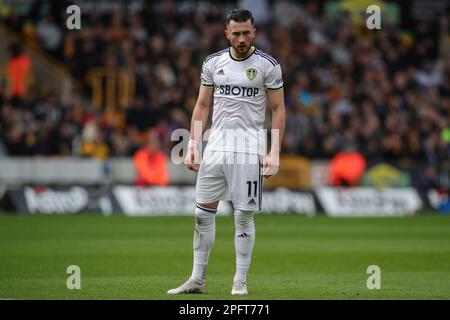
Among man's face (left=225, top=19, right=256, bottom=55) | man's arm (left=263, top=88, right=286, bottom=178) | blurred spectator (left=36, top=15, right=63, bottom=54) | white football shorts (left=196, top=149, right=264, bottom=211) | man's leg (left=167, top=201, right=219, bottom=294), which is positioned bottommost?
man's leg (left=167, top=201, right=219, bottom=294)

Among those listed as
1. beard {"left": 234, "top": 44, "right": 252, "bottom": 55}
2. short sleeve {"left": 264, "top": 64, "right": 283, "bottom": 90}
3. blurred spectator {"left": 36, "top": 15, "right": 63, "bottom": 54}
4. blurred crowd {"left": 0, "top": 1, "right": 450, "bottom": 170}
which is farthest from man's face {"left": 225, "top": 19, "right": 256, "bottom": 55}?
blurred spectator {"left": 36, "top": 15, "right": 63, "bottom": 54}

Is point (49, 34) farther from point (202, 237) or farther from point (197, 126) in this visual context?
point (202, 237)

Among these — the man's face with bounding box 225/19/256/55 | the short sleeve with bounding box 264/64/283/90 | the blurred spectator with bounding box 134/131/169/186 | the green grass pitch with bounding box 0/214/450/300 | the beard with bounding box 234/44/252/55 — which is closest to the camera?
the man's face with bounding box 225/19/256/55

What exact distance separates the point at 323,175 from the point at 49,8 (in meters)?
9.67

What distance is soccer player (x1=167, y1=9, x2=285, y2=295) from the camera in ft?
35.9

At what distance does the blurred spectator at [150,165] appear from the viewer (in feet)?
→ 88.8

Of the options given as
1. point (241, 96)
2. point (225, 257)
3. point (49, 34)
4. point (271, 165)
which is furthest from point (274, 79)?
point (49, 34)

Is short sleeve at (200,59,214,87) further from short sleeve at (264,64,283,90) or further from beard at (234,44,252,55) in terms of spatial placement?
short sleeve at (264,64,283,90)

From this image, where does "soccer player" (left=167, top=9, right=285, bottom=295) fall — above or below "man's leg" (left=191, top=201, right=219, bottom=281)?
above

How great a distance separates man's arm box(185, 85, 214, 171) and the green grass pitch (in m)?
1.34

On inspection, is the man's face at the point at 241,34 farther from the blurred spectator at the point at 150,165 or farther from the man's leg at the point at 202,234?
the blurred spectator at the point at 150,165

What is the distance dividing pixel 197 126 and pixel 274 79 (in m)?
0.91

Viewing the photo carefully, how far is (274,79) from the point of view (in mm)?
11016
